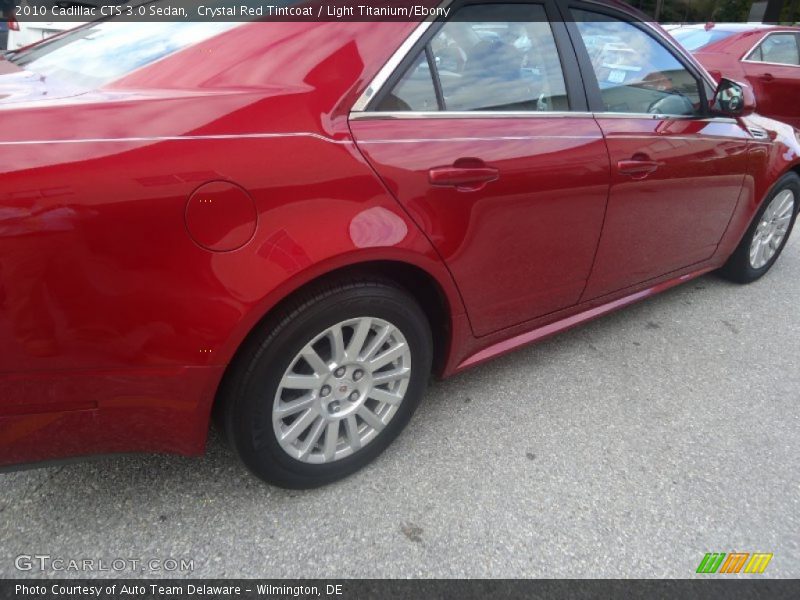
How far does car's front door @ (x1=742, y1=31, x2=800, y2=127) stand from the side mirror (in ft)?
15.3

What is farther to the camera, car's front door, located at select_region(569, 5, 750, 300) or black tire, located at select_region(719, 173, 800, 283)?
black tire, located at select_region(719, 173, 800, 283)

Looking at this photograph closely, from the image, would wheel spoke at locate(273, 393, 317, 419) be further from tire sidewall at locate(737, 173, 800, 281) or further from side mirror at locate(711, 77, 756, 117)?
tire sidewall at locate(737, 173, 800, 281)

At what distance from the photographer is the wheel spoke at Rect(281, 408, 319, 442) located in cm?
186

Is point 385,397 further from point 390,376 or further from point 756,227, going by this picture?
point 756,227

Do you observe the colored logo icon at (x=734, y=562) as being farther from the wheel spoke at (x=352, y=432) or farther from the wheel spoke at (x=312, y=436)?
the wheel spoke at (x=312, y=436)

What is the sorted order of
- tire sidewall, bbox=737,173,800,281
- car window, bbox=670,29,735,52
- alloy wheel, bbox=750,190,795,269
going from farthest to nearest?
car window, bbox=670,29,735,52 < alloy wheel, bbox=750,190,795,269 < tire sidewall, bbox=737,173,800,281

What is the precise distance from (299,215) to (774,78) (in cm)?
730

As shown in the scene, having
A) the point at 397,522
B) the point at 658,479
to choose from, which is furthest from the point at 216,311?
the point at 658,479

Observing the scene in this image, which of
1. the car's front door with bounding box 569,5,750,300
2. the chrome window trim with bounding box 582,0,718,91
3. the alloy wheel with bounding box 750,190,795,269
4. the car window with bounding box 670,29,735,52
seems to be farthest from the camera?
the car window with bounding box 670,29,735,52

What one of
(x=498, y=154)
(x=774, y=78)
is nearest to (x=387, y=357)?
(x=498, y=154)

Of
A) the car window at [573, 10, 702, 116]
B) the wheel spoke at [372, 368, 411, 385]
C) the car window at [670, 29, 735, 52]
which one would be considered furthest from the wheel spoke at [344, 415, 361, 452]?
the car window at [670, 29, 735, 52]

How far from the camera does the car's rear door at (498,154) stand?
1839 mm

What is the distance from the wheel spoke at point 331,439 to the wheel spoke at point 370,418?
0.09 m

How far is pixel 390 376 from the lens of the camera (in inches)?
80.4
